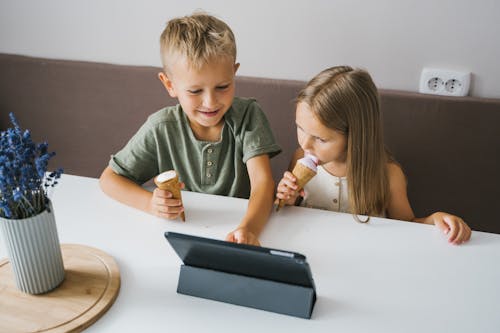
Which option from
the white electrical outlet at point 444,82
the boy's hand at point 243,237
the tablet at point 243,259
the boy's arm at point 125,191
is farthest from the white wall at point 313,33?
the tablet at point 243,259

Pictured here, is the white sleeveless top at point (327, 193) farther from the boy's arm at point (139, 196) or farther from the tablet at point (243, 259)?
the tablet at point (243, 259)

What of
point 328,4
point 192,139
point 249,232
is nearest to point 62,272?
point 249,232

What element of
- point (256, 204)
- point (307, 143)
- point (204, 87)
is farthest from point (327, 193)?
point (204, 87)

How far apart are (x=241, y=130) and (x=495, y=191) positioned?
978mm

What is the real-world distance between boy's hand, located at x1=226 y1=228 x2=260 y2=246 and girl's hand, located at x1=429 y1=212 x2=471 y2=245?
432 millimetres

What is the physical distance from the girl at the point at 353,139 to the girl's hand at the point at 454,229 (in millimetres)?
123

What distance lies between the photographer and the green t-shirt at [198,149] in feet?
4.56

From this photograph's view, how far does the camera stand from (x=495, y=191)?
1.71 m

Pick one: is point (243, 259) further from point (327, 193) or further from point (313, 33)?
point (313, 33)

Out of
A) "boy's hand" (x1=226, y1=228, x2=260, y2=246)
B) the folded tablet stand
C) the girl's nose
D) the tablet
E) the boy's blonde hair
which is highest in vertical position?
the boy's blonde hair

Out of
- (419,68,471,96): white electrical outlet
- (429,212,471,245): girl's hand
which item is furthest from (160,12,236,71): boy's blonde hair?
(419,68,471,96): white electrical outlet

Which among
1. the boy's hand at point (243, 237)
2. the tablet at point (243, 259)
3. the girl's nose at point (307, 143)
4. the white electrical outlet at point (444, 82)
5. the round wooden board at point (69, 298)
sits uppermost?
the white electrical outlet at point (444, 82)

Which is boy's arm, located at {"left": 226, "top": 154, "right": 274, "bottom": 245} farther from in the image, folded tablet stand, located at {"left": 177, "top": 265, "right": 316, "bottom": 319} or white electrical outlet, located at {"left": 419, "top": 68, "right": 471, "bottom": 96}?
white electrical outlet, located at {"left": 419, "top": 68, "right": 471, "bottom": 96}

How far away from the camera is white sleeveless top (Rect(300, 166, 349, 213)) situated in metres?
1.48
